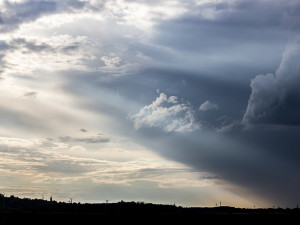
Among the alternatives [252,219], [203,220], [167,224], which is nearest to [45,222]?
[167,224]

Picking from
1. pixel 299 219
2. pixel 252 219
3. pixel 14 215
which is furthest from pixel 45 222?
pixel 299 219

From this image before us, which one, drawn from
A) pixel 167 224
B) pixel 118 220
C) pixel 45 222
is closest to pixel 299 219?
pixel 167 224

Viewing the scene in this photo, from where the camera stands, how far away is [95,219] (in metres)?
153

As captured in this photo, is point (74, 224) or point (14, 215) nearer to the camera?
point (74, 224)

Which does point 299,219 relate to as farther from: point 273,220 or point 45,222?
point 45,222

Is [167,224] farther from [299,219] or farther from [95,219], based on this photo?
[299,219]

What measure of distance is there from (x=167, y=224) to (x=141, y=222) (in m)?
10.8

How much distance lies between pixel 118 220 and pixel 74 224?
1399 cm

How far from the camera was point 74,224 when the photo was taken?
150 meters

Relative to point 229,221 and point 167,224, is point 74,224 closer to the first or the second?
point 167,224

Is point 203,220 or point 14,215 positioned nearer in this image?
point 203,220

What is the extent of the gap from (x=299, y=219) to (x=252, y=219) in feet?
48.5

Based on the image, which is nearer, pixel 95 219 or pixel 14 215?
pixel 95 219

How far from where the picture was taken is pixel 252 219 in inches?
5778
